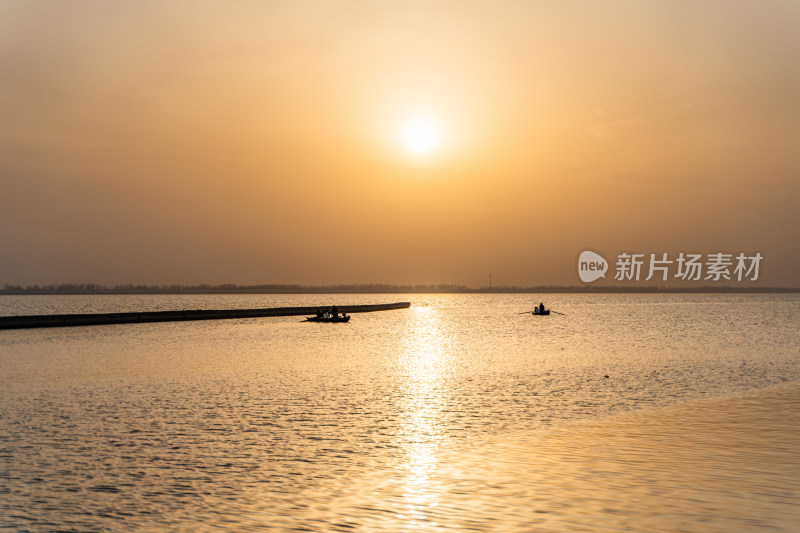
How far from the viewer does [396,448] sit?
1686cm

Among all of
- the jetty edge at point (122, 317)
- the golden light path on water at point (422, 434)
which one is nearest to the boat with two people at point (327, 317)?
the jetty edge at point (122, 317)

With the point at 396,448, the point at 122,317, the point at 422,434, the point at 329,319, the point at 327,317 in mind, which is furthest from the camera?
the point at 327,317

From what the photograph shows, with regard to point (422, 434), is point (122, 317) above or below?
below

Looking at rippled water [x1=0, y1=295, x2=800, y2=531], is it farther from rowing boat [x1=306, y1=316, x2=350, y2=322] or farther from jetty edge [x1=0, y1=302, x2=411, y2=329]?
rowing boat [x1=306, y1=316, x2=350, y2=322]

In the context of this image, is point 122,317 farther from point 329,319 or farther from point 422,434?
point 422,434

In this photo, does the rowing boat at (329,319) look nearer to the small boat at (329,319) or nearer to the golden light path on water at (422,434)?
the small boat at (329,319)

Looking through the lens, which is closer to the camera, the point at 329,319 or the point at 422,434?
the point at 422,434

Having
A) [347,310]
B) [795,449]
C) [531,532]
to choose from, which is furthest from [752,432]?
[347,310]

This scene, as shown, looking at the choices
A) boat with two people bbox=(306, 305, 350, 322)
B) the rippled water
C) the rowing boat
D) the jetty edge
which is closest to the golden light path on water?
the rippled water

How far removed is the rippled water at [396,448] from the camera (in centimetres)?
1154

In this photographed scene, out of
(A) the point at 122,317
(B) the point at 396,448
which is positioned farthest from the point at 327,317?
(B) the point at 396,448

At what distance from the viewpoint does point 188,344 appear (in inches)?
2195

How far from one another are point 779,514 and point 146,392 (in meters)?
22.1

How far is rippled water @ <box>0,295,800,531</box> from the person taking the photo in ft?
37.9
